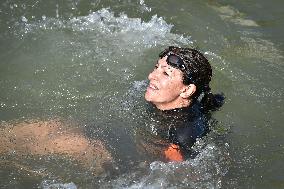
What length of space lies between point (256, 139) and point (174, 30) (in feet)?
9.67

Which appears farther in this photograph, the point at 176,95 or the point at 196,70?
the point at 176,95

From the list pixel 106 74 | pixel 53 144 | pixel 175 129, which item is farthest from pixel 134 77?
pixel 175 129

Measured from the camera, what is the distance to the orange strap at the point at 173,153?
5.50m

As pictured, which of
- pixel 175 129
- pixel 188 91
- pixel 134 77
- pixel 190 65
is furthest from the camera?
pixel 134 77

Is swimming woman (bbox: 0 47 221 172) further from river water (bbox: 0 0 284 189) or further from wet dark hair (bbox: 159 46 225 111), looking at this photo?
river water (bbox: 0 0 284 189)

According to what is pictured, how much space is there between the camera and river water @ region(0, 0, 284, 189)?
5777 mm

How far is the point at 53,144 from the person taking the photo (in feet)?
19.4

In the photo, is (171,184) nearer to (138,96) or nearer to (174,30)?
(138,96)

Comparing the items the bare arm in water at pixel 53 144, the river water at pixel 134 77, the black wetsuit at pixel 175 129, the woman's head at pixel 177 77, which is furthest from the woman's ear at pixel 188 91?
the bare arm in water at pixel 53 144

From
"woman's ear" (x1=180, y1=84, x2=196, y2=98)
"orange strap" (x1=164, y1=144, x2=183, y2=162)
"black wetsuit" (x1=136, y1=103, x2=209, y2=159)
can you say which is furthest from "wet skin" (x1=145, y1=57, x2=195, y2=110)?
"orange strap" (x1=164, y1=144, x2=183, y2=162)

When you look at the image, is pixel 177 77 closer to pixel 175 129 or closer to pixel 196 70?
pixel 196 70

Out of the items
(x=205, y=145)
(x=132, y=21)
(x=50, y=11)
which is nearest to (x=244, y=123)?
(x=205, y=145)

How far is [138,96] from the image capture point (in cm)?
694

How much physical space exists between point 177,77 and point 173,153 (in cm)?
88
